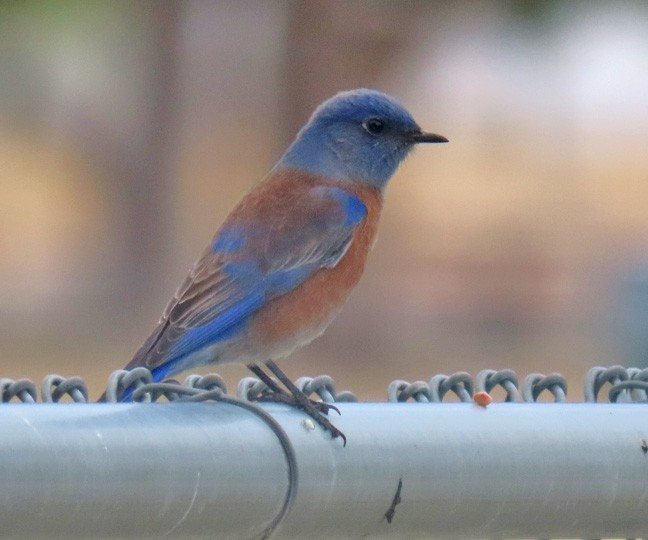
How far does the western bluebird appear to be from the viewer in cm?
425

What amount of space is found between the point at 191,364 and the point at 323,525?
1.69m

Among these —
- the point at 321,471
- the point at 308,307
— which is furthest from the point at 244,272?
the point at 321,471

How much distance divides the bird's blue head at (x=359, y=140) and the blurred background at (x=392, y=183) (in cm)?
813

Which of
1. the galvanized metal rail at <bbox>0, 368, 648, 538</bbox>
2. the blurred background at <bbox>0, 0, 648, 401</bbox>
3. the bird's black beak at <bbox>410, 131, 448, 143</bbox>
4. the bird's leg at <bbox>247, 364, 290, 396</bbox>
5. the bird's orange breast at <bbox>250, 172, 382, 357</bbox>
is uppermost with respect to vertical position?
the bird's black beak at <bbox>410, 131, 448, 143</bbox>

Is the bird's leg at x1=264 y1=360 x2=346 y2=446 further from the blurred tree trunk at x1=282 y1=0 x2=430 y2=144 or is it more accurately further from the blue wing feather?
the blurred tree trunk at x1=282 y1=0 x2=430 y2=144

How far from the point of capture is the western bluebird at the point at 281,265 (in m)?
4.25

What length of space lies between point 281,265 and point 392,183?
12703 millimetres

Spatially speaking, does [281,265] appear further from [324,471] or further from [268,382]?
[324,471]

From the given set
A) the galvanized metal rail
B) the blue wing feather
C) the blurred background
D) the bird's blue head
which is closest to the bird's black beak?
the bird's blue head

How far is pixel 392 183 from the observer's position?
17094 mm

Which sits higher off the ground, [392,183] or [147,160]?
[147,160]

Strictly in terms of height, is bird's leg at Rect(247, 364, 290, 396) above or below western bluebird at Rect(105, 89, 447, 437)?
below

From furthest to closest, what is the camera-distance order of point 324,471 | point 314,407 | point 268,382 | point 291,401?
point 268,382, point 291,401, point 314,407, point 324,471

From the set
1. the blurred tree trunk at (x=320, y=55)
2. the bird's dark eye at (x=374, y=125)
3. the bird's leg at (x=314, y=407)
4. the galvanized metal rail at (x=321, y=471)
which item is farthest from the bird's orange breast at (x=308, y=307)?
the blurred tree trunk at (x=320, y=55)
